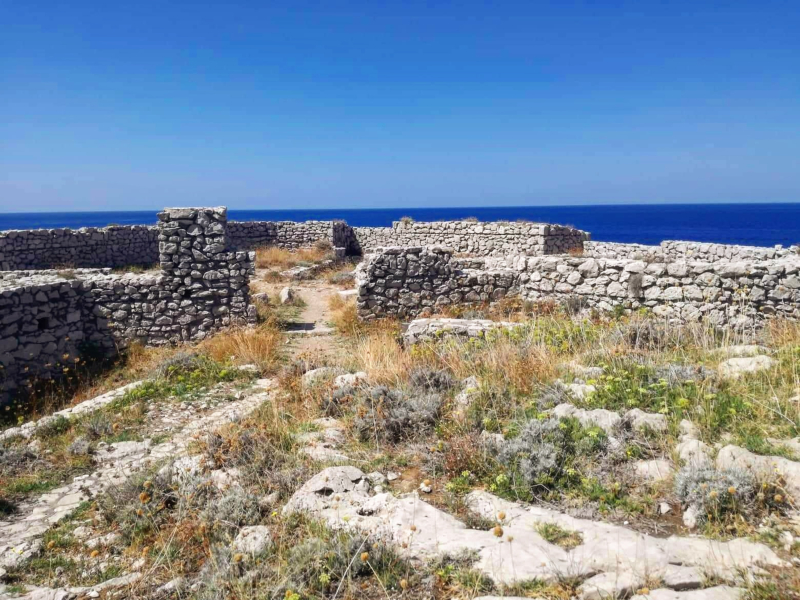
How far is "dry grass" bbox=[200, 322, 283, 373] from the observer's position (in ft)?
31.4

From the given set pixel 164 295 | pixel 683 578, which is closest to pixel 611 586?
pixel 683 578

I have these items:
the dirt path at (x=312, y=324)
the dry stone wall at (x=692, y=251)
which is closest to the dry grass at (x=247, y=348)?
the dirt path at (x=312, y=324)

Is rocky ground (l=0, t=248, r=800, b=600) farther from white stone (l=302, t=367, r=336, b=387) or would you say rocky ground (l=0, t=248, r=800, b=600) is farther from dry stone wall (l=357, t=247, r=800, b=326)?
dry stone wall (l=357, t=247, r=800, b=326)

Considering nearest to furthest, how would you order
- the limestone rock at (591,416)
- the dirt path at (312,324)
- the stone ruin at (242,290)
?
the limestone rock at (591,416) < the stone ruin at (242,290) < the dirt path at (312,324)

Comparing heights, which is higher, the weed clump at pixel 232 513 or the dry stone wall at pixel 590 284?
the dry stone wall at pixel 590 284

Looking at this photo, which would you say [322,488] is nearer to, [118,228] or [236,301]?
[236,301]

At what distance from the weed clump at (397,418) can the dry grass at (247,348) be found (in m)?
3.78

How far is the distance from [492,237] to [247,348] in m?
14.5

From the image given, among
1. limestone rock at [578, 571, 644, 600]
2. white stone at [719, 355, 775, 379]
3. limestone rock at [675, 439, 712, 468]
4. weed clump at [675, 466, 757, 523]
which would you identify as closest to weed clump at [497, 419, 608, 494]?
limestone rock at [675, 439, 712, 468]

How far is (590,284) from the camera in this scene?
1099cm

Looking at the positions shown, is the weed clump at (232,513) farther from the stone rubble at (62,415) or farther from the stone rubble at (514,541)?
the stone rubble at (62,415)

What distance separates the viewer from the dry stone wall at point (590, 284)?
352 inches

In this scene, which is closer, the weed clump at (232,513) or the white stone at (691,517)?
the white stone at (691,517)

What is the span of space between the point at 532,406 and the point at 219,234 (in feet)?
28.1
